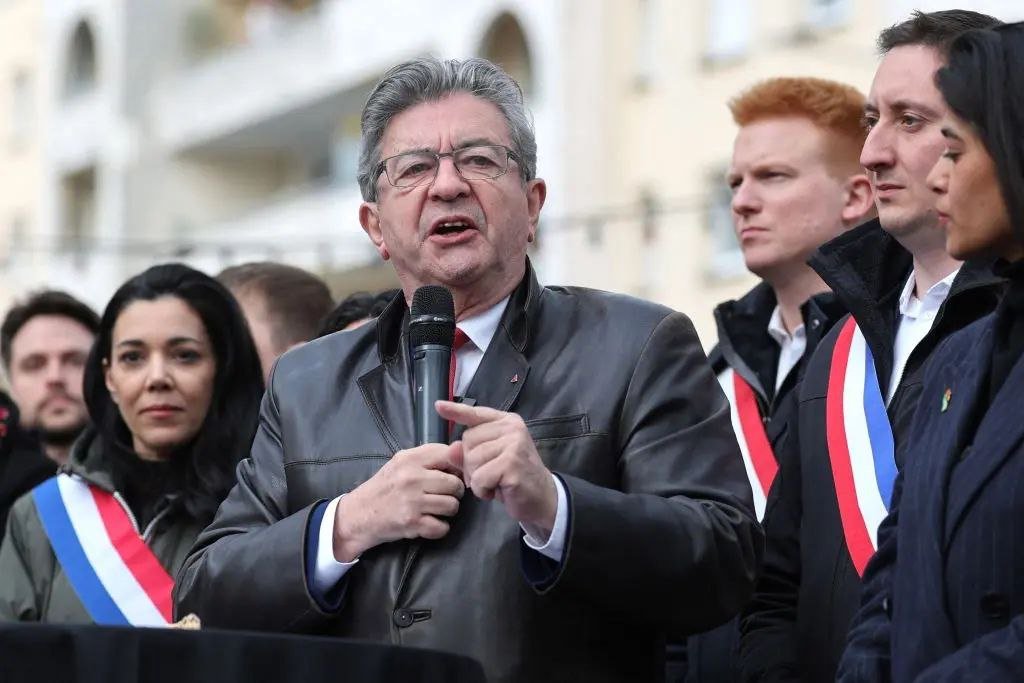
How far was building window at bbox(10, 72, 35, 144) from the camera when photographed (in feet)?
133

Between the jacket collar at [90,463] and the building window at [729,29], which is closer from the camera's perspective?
the jacket collar at [90,463]

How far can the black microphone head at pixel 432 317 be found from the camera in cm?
477

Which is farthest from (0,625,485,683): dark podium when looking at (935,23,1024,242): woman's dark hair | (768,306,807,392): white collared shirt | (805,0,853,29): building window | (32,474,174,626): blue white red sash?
(805,0,853,29): building window

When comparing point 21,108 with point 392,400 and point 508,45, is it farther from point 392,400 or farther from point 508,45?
point 392,400

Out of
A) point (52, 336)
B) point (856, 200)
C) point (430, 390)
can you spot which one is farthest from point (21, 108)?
point (430, 390)

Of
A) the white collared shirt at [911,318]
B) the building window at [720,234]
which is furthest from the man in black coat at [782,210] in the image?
the building window at [720,234]

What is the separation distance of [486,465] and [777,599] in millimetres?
1354

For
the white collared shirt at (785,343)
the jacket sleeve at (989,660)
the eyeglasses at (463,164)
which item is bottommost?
the jacket sleeve at (989,660)

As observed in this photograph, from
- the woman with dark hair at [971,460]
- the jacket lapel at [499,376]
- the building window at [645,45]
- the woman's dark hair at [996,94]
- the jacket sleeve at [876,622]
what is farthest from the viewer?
the building window at [645,45]

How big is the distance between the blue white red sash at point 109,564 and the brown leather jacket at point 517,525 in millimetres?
1496

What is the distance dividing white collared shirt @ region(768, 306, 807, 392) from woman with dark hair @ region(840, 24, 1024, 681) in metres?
2.39

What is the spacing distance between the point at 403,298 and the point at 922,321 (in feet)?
4.21

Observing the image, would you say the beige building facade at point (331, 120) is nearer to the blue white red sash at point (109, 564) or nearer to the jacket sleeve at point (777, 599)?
the blue white red sash at point (109, 564)

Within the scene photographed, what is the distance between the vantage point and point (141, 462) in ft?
→ 22.8
